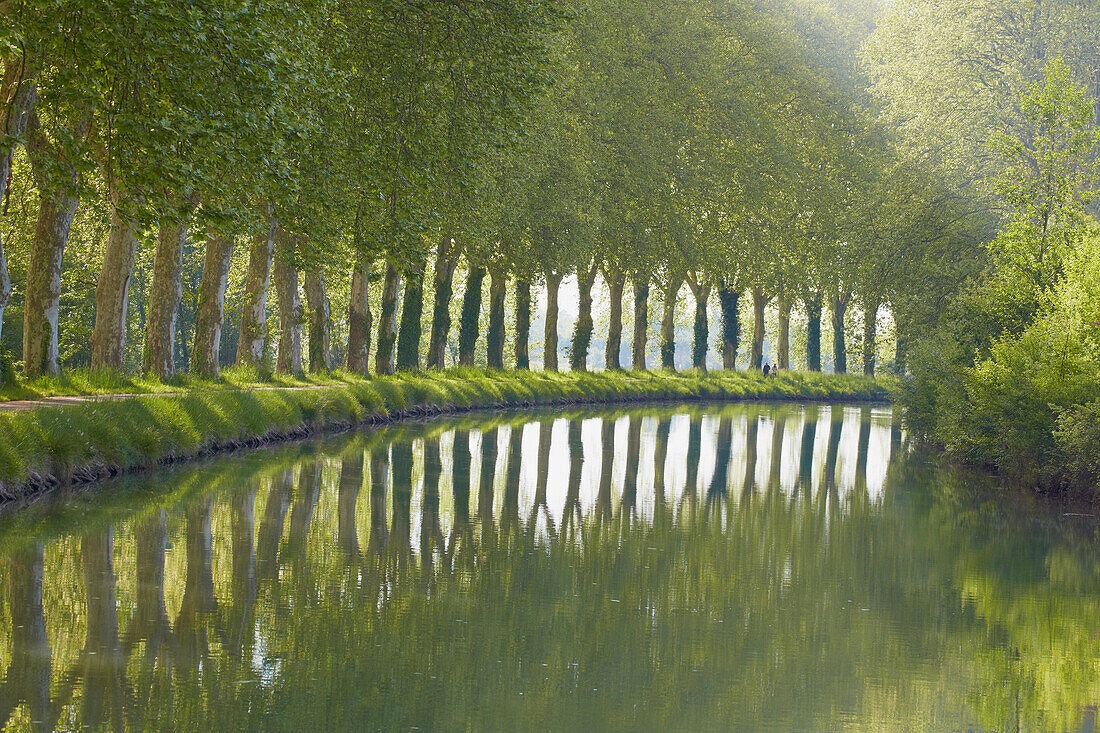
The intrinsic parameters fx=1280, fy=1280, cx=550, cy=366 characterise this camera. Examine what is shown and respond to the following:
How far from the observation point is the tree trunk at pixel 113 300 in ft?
81.7

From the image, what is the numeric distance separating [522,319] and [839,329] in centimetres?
2601

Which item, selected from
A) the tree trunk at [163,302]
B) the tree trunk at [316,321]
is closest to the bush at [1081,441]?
the tree trunk at [163,302]

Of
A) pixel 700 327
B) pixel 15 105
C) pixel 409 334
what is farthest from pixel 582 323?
pixel 15 105

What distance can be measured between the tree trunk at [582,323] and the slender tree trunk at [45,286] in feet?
108

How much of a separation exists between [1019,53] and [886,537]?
22172 millimetres

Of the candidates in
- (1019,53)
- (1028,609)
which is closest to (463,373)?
(1019,53)

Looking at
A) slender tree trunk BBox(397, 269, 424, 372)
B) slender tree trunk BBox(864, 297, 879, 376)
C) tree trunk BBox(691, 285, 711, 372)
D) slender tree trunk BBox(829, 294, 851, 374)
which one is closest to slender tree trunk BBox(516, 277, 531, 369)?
slender tree trunk BBox(397, 269, 424, 372)

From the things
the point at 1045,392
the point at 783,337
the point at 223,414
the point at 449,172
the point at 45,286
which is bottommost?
the point at 223,414

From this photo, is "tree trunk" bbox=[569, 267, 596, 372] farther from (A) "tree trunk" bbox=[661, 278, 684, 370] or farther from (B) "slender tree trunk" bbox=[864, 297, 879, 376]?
(B) "slender tree trunk" bbox=[864, 297, 879, 376]

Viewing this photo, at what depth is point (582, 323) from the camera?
181 feet

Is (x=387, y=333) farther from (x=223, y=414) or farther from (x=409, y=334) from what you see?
(x=223, y=414)

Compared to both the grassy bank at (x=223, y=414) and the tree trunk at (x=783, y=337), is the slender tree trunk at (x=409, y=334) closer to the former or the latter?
the grassy bank at (x=223, y=414)

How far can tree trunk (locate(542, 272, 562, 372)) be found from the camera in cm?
5056

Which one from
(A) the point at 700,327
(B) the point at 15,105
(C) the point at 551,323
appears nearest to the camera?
(B) the point at 15,105
